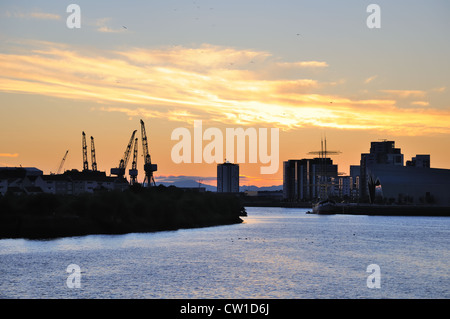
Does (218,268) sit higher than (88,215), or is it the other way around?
(88,215)

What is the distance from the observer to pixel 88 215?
10269 centimetres

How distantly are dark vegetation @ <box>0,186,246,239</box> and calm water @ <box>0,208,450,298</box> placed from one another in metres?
6.17

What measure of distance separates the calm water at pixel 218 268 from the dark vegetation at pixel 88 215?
20.3 feet

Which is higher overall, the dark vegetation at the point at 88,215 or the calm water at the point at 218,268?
the dark vegetation at the point at 88,215

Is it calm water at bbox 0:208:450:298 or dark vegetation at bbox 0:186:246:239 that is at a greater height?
dark vegetation at bbox 0:186:246:239

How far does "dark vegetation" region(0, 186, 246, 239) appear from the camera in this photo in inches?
3622

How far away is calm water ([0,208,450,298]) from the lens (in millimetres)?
46062

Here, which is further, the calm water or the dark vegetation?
the dark vegetation

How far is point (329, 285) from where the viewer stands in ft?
162

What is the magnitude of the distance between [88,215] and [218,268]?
1904 inches

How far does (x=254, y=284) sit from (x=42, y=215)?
56.7 m

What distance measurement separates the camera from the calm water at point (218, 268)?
1813 inches

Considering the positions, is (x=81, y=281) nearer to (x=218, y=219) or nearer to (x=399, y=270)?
(x=399, y=270)
